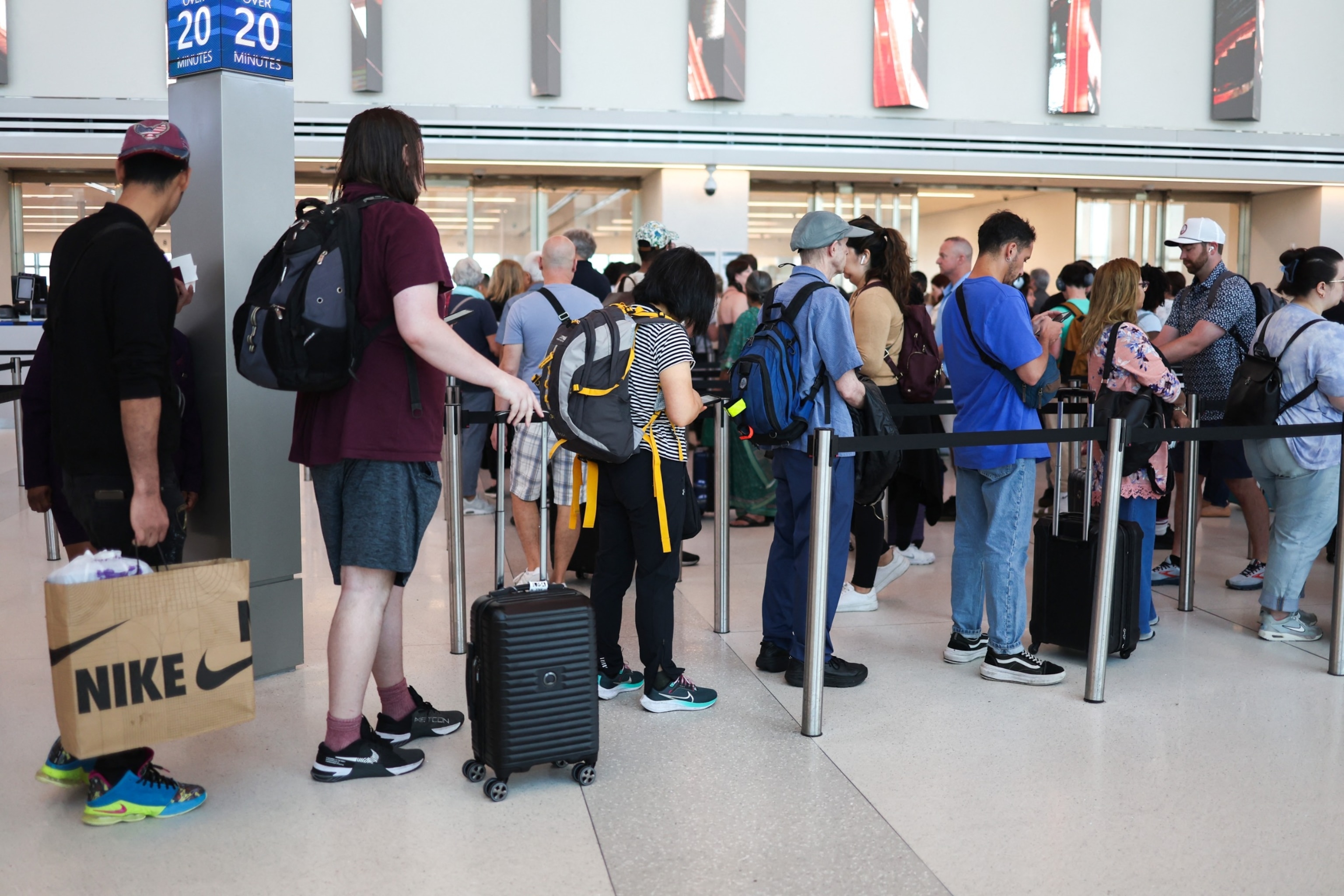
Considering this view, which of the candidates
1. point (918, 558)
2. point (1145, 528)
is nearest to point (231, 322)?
point (1145, 528)

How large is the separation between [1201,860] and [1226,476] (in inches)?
141

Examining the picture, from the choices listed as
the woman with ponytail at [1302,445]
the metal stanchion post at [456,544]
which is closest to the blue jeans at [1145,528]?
the woman with ponytail at [1302,445]

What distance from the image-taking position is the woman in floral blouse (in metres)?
4.36

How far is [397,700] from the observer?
11.2 ft

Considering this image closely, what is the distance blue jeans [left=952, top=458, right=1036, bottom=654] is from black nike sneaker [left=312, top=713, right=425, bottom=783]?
83.3 inches

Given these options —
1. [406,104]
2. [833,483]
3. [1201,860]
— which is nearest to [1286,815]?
[1201,860]

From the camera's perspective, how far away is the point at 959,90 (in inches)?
602

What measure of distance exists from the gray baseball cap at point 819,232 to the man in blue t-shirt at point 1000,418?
499 millimetres

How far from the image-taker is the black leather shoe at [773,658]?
4203 millimetres

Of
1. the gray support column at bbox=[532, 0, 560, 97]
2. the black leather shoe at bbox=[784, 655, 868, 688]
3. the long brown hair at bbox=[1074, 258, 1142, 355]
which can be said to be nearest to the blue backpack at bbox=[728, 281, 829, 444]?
the black leather shoe at bbox=[784, 655, 868, 688]

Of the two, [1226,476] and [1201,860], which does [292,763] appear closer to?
[1201,860]

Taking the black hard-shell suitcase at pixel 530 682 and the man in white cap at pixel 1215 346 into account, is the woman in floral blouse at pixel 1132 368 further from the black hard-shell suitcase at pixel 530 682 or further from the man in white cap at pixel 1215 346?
the black hard-shell suitcase at pixel 530 682

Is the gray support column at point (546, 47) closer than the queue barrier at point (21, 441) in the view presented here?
No

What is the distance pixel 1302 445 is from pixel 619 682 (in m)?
2.90
